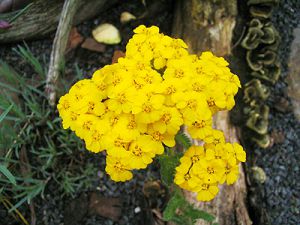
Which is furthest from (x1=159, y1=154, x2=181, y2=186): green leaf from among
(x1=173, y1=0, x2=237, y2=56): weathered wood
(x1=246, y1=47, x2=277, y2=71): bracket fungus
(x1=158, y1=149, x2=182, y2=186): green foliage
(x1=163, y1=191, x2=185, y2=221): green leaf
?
(x1=246, y1=47, x2=277, y2=71): bracket fungus

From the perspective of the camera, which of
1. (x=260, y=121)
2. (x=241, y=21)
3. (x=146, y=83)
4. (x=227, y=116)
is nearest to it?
(x=146, y=83)

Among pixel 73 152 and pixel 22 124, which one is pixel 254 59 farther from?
pixel 22 124

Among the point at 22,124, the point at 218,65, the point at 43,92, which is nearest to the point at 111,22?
the point at 43,92

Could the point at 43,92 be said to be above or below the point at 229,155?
below

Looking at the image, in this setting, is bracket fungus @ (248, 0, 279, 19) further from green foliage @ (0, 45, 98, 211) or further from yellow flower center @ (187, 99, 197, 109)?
yellow flower center @ (187, 99, 197, 109)

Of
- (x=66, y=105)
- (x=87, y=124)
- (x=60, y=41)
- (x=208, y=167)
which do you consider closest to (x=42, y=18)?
(x=60, y=41)

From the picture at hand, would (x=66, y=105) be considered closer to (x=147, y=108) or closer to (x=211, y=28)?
(x=147, y=108)

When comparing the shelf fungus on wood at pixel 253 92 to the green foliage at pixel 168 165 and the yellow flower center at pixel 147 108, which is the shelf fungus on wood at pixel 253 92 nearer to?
the green foliage at pixel 168 165
